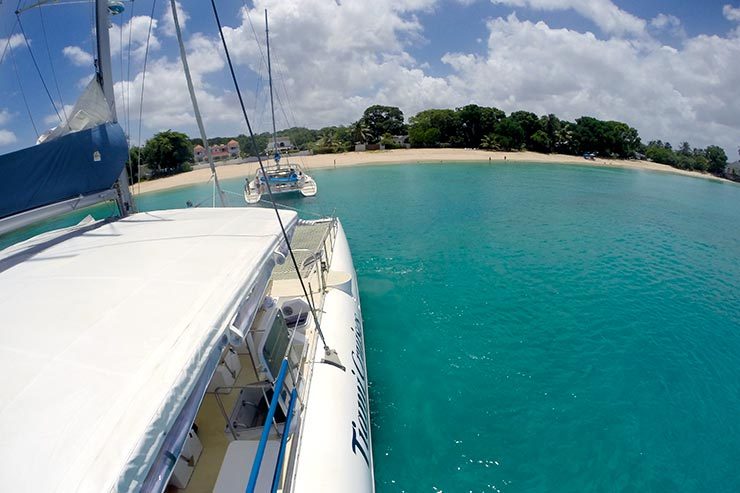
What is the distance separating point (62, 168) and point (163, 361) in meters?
5.38

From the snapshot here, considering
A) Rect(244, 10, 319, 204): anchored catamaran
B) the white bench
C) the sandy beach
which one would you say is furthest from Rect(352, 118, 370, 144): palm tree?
the white bench

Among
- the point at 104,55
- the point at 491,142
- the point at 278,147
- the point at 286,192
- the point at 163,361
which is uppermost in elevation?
the point at 491,142

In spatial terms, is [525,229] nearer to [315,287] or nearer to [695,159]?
[315,287]

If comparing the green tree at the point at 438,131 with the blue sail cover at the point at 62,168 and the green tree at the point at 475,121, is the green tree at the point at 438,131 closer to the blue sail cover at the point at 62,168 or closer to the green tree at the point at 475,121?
the green tree at the point at 475,121

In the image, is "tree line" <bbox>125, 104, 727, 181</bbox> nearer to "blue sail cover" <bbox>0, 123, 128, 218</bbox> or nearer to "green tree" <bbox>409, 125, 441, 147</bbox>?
"green tree" <bbox>409, 125, 441, 147</bbox>

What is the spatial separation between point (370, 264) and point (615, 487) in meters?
10.6

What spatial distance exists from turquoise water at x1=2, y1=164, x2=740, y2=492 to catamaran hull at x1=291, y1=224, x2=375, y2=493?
148 cm

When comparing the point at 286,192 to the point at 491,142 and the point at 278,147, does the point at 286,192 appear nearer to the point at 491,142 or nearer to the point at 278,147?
the point at 278,147

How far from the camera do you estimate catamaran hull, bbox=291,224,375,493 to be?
4.09m

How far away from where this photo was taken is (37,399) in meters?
2.54

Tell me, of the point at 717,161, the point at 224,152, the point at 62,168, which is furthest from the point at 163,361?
the point at 224,152

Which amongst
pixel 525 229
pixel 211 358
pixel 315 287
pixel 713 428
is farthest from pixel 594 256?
pixel 211 358

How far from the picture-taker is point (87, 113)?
6742 millimetres

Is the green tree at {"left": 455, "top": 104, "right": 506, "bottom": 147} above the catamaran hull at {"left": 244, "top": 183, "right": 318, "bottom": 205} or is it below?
above
